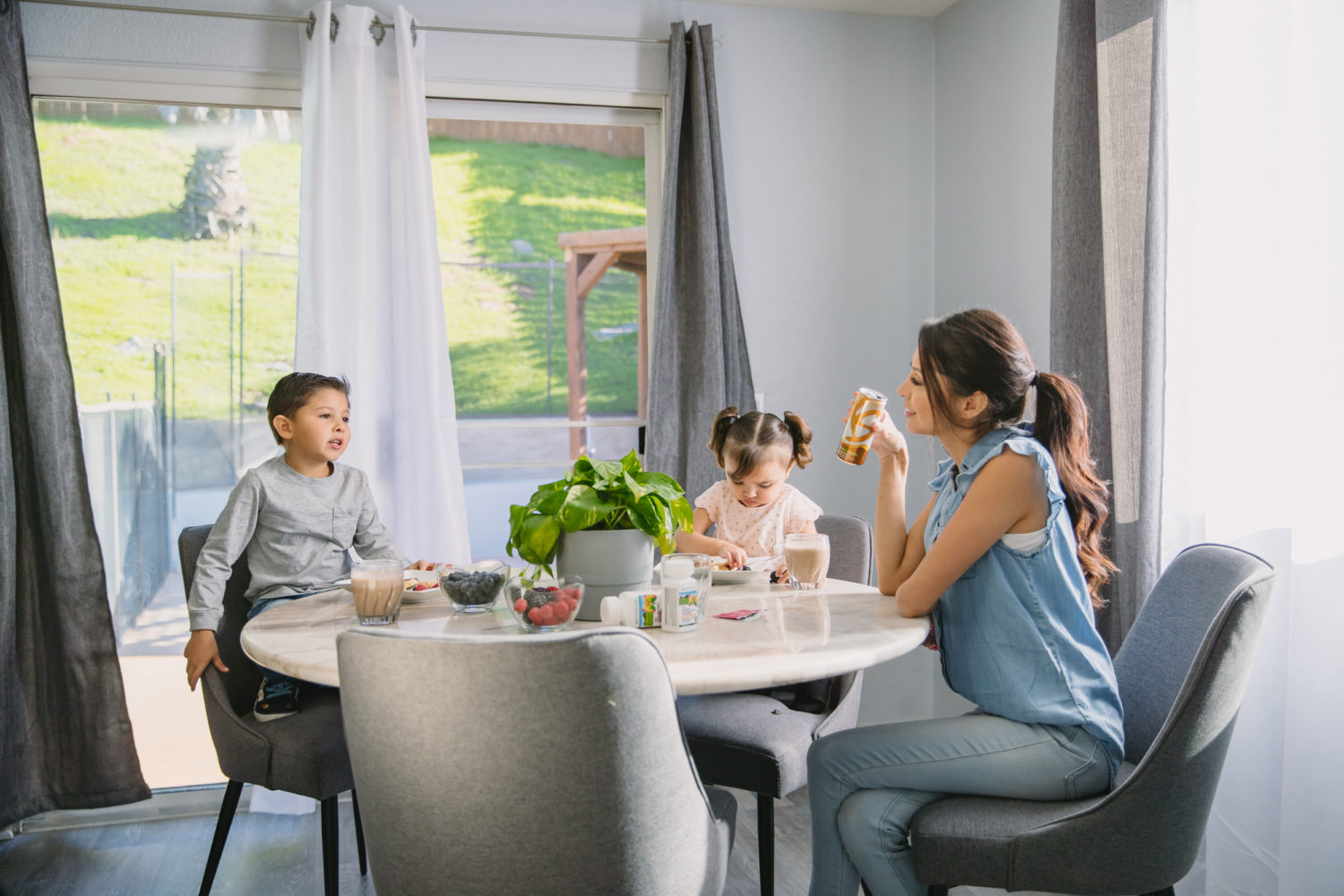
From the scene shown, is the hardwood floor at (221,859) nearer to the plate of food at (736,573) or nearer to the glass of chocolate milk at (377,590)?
the plate of food at (736,573)

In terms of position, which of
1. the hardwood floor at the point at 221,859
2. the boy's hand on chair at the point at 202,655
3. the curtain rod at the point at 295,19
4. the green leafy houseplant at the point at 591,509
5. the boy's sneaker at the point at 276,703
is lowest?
the hardwood floor at the point at 221,859

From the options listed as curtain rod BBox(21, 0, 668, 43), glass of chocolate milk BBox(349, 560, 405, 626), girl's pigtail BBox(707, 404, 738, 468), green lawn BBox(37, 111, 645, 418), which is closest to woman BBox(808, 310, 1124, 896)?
glass of chocolate milk BBox(349, 560, 405, 626)

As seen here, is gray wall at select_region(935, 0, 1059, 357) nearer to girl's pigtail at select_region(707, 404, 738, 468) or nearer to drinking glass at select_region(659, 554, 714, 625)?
girl's pigtail at select_region(707, 404, 738, 468)

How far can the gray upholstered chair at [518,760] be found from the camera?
1068 mm

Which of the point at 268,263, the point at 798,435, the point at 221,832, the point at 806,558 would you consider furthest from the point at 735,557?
the point at 268,263

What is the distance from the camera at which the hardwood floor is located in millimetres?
2430

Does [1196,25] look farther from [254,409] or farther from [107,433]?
[107,433]

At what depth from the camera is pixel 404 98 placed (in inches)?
114

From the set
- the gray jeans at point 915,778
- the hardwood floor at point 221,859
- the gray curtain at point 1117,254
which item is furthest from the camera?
the hardwood floor at point 221,859

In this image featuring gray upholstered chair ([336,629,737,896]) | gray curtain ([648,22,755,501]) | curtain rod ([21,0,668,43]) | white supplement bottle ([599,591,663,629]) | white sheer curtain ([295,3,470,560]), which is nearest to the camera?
gray upholstered chair ([336,629,737,896])

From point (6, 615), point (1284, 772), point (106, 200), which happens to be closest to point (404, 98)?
point (106, 200)

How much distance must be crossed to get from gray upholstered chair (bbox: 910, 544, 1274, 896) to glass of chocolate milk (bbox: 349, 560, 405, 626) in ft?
2.91

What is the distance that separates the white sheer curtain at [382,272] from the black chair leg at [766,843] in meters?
1.33

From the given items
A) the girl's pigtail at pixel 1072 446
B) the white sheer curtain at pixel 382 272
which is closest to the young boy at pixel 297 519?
the white sheer curtain at pixel 382 272
